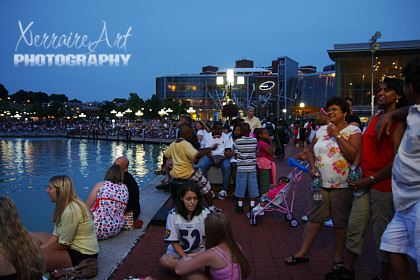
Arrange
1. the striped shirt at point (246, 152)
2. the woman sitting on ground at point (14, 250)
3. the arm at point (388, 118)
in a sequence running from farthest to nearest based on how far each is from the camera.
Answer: the striped shirt at point (246, 152)
the arm at point (388, 118)
the woman sitting on ground at point (14, 250)

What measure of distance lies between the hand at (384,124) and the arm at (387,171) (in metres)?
0.07

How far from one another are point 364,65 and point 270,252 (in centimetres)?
3991

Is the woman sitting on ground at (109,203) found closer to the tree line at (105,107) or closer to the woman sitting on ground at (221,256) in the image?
the woman sitting on ground at (221,256)

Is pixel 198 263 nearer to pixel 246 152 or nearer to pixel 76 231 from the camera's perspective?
pixel 76 231

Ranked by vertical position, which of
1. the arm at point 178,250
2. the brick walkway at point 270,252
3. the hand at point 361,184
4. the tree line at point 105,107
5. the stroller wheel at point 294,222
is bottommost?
the brick walkway at point 270,252

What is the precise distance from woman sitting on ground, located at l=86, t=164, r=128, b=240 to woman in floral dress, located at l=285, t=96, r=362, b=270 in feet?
8.58

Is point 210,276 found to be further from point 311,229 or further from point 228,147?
point 228,147

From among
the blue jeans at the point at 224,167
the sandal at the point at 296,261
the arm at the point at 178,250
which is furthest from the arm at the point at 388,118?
the blue jeans at the point at 224,167

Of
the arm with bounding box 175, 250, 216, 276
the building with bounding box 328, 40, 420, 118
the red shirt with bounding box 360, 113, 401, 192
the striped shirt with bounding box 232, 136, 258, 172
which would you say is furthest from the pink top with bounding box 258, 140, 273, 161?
the building with bounding box 328, 40, 420, 118

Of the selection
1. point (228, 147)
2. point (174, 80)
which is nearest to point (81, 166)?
point (228, 147)

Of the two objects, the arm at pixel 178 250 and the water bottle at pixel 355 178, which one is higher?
the water bottle at pixel 355 178

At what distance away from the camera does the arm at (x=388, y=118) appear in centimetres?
276

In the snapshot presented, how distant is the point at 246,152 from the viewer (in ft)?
20.2

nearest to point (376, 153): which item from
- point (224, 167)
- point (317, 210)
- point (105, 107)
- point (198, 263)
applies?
point (317, 210)
